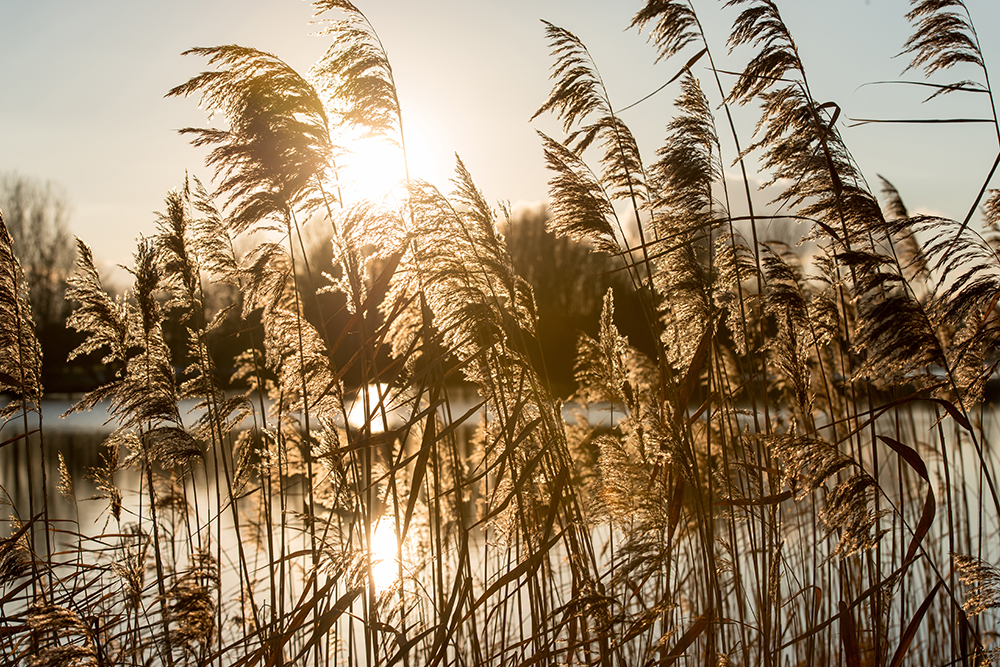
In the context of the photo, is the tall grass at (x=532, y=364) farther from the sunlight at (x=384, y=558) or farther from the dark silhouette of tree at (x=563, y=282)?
the dark silhouette of tree at (x=563, y=282)

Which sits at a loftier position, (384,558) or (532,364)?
(532,364)

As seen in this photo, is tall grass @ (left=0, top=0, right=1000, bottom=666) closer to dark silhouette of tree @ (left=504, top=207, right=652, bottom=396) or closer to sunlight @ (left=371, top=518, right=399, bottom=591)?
sunlight @ (left=371, top=518, right=399, bottom=591)

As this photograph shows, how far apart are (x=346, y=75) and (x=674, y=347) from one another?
1781mm

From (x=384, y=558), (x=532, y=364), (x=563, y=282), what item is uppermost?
(x=563, y=282)

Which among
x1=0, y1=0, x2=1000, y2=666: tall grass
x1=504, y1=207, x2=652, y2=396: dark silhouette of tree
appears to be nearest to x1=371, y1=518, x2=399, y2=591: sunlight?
x1=0, y1=0, x2=1000, y2=666: tall grass

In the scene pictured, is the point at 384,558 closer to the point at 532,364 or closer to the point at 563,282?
the point at 532,364

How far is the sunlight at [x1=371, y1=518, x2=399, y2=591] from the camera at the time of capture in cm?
231

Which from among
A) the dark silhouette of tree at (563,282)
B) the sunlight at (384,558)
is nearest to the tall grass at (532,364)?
the sunlight at (384,558)

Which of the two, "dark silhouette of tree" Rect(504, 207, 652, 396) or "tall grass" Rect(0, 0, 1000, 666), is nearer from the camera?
"tall grass" Rect(0, 0, 1000, 666)

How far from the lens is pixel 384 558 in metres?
2.33

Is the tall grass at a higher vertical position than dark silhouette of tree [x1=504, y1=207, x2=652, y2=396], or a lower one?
lower

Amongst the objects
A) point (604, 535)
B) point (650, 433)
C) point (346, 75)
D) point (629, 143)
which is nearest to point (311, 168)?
point (346, 75)

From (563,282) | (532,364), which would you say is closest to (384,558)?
(532,364)

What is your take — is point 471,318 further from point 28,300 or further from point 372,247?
point 28,300
